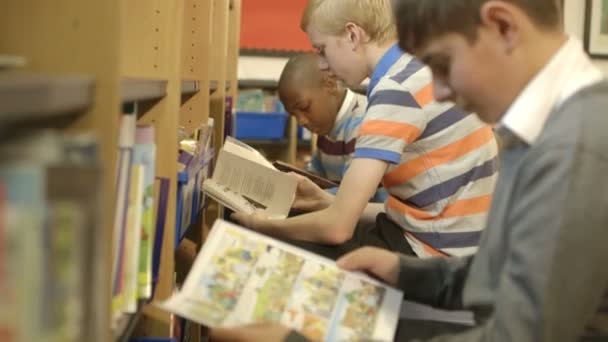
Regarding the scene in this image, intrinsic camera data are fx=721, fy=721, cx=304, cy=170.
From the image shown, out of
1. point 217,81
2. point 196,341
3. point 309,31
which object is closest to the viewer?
point 309,31

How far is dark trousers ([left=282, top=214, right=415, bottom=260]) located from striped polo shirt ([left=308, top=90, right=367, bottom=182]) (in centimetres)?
68

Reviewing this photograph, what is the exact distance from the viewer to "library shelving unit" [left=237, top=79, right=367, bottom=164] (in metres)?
3.75

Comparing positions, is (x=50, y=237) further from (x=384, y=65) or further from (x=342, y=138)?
(x=342, y=138)

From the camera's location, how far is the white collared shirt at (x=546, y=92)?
0.84 metres

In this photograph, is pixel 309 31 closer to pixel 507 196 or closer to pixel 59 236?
pixel 507 196

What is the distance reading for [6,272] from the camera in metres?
0.46

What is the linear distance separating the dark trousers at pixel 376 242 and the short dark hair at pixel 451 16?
2.19 ft

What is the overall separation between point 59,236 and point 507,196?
1.77ft

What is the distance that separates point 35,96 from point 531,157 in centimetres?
53

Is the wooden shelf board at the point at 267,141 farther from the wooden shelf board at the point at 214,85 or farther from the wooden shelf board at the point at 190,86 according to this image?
the wooden shelf board at the point at 190,86

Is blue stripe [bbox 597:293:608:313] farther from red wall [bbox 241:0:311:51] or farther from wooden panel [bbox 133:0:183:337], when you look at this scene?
red wall [bbox 241:0:311:51]

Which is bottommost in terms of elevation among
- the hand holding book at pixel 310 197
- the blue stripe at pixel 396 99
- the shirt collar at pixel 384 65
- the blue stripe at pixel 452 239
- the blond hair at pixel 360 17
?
the hand holding book at pixel 310 197

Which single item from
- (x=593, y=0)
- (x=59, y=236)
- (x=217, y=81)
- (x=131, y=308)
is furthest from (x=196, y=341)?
(x=593, y=0)

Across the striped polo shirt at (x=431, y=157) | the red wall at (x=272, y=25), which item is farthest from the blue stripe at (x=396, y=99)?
the red wall at (x=272, y=25)
